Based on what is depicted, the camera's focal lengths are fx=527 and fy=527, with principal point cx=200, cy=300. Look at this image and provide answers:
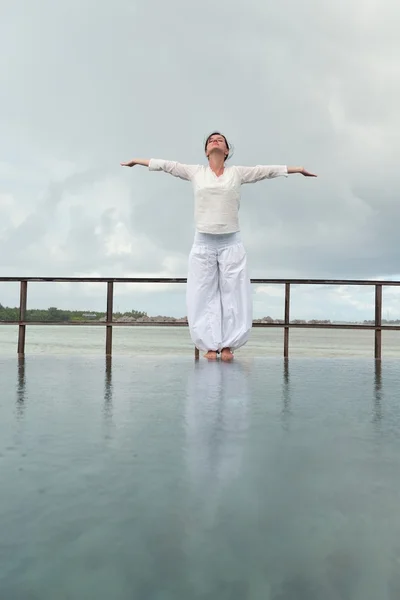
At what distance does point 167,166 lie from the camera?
12.8 ft

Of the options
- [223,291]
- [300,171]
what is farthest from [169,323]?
[300,171]

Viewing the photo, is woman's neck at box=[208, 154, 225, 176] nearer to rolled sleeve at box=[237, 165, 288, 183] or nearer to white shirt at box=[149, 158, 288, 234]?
white shirt at box=[149, 158, 288, 234]

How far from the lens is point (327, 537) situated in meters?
0.67

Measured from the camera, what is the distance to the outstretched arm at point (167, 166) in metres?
3.87

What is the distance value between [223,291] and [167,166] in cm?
101

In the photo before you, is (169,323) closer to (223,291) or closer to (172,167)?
(223,291)

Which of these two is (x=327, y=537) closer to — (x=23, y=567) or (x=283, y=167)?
(x=23, y=567)

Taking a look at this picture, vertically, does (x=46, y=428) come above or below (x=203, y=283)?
below

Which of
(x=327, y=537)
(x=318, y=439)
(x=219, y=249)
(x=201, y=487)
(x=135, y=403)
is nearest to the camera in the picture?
(x=327, y=537)

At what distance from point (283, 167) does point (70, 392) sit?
99.5 inches

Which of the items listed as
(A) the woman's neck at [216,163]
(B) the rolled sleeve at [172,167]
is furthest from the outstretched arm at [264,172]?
(B) the rolled sleeve at [172,167]

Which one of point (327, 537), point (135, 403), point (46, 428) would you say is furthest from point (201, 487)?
point (135, 403)

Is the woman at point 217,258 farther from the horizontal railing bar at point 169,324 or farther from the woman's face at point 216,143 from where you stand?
the horizontal railing bar at point 169,324

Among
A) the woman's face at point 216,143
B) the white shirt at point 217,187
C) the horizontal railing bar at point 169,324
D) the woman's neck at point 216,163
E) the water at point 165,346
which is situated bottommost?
the water at point 165,346
